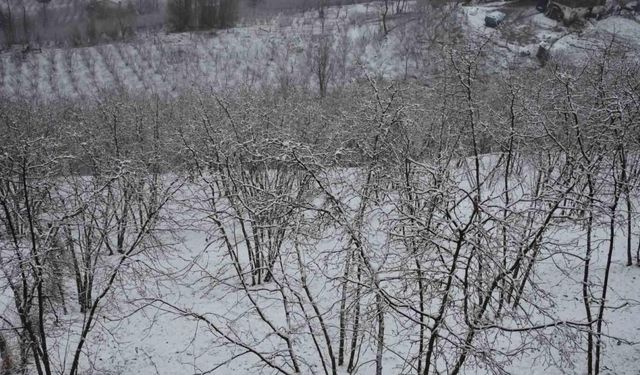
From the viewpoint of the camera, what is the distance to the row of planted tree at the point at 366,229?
537 centimetres

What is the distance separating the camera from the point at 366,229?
6750mm

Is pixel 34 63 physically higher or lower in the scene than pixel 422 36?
lower

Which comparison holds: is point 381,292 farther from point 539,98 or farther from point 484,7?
point 484,7

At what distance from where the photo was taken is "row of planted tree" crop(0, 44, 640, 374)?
5.37 metres

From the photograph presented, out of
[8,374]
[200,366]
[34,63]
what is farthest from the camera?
[34,63]

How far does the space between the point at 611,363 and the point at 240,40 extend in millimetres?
45789

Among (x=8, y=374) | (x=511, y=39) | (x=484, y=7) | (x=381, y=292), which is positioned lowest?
(x=8, y=374)

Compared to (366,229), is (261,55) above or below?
above

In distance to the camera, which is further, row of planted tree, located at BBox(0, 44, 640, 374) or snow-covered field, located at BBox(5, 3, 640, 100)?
snow-covered field, located at BBox(5, 3, 640, 100)

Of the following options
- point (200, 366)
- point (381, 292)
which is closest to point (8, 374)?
point (200, 366)

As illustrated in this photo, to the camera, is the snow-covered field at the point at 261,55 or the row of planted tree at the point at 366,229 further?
the snow-covered field at the point at 261,55

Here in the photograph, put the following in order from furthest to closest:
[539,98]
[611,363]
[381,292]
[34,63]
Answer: [34,63], [539,98], [611,363], [381,292]

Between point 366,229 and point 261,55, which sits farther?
point 261,55

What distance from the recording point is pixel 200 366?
33.8 feet
